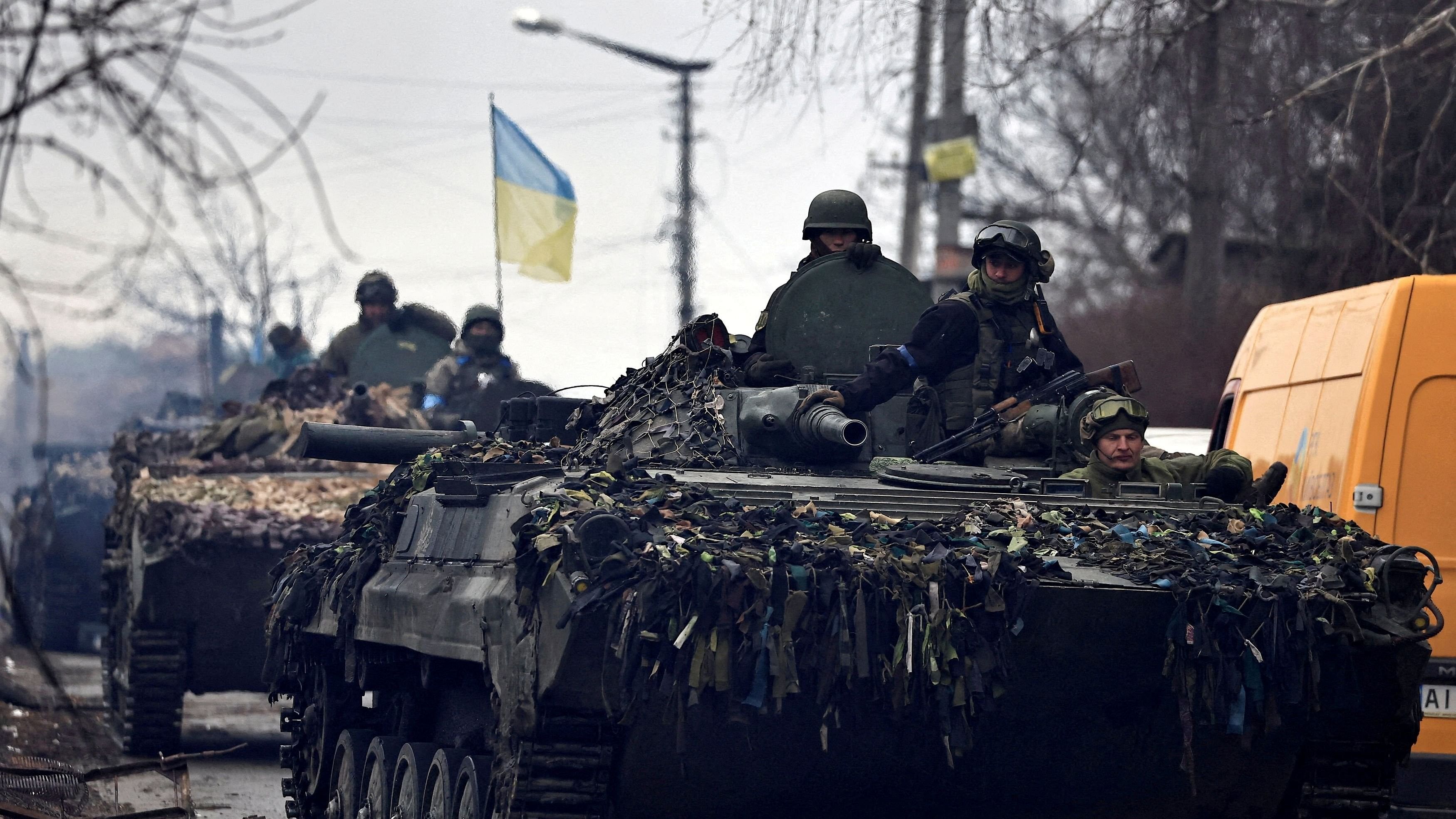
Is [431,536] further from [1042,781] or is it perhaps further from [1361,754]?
[1361,754]

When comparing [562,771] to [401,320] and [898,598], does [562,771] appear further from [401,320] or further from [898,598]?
[401,320]

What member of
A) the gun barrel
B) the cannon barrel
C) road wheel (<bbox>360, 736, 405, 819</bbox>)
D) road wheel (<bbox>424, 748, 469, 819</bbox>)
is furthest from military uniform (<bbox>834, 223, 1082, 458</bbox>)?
road wheel (<bbox>360, 736, 405, 819</bbox>)

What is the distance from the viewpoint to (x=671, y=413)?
7.99 metres

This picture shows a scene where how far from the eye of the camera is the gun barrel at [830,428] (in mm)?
7051

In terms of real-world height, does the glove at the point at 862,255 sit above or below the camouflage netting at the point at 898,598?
above

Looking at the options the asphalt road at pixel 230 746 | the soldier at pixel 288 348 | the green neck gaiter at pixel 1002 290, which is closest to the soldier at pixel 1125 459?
the green neck gaiter at pixel 1002 290

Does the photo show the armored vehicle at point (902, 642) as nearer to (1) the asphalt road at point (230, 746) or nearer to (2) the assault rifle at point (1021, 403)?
(2) the assault rifle at point (1021, 403)

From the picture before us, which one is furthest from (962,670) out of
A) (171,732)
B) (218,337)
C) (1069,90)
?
(218,337)

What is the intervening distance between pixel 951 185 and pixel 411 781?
9.93 metres

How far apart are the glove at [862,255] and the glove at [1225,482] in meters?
1.69

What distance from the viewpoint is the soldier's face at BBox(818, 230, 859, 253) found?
343 inches

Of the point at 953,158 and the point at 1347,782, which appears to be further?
the point at 953,158

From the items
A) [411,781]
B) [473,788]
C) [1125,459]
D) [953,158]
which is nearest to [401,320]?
[953,158]

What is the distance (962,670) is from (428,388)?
9.31 metres
